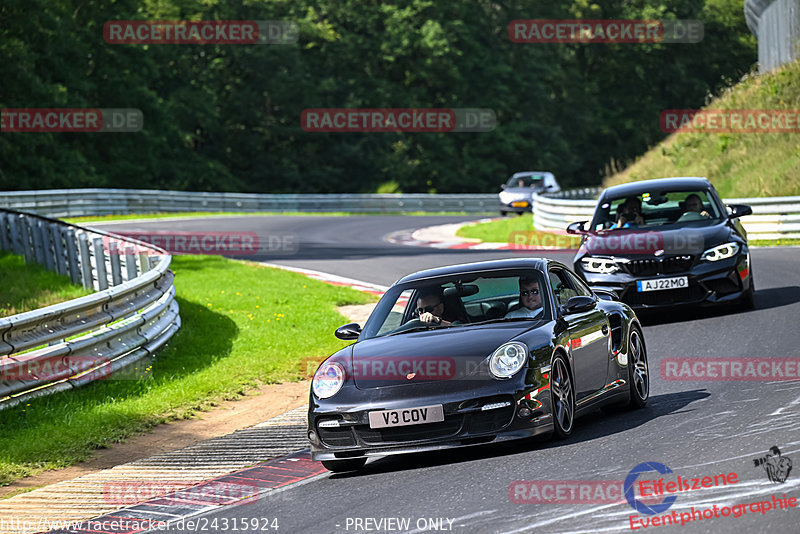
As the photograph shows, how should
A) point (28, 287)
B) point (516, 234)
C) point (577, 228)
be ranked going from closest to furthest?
1. point (577, 228)
2. point (28, 287)
3. point (516, 234)

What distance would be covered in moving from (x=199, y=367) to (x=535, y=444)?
227 inches

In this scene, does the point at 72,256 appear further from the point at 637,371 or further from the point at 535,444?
the point at 535,444

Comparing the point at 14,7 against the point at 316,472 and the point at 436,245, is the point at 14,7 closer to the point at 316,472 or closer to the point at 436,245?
the point at 436,245

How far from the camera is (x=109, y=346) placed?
39.0 feet

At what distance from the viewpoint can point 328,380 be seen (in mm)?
8227

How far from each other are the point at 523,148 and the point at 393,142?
814 cm
